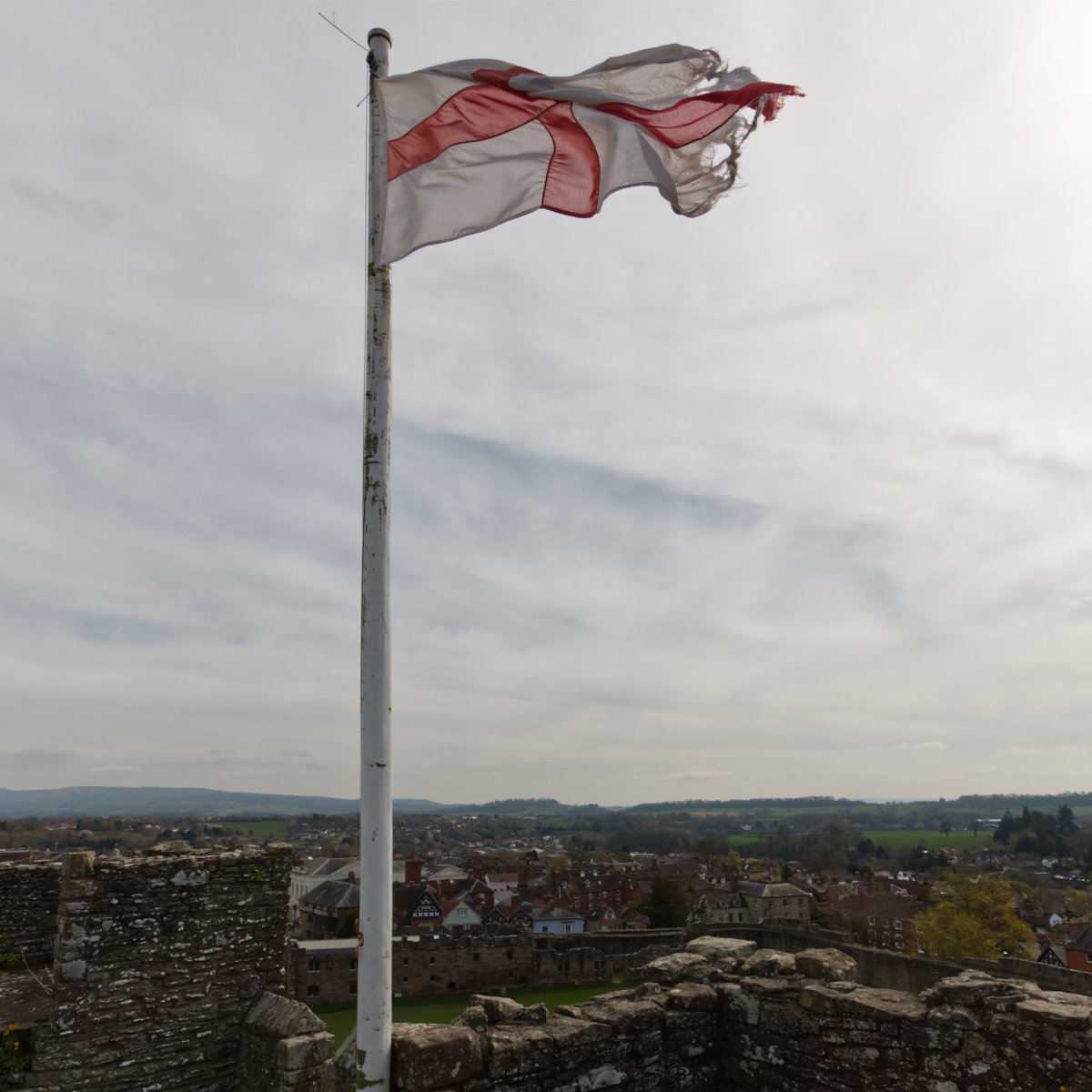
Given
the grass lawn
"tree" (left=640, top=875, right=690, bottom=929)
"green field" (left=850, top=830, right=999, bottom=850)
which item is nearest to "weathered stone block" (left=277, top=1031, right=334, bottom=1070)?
the grass lawn

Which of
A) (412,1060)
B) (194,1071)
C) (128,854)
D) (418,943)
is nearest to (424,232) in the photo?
(412,1060)

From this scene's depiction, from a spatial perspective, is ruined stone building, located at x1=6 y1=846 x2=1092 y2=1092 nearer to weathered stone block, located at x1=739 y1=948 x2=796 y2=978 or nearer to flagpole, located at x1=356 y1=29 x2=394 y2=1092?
weathered stone block, located at x1=739 y1=948 x2=796 y2=978

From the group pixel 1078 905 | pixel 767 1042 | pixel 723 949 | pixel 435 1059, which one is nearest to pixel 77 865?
pixel 435 1059

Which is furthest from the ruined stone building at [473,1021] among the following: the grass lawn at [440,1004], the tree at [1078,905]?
the tree at [1078,905]

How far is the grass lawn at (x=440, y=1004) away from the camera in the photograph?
26.8 m

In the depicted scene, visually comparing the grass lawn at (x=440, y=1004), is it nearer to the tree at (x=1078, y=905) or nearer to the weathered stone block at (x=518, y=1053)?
the weathered stone block at (x=518, y=1053)

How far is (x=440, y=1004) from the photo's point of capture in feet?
102

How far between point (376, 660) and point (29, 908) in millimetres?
6578

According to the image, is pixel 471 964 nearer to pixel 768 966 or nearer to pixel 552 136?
pixel 768 966

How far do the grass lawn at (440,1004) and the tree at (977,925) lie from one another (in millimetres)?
15471

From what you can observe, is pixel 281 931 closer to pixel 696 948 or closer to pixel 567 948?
pixel 696 948

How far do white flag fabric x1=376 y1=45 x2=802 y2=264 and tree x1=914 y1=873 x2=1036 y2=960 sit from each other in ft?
127

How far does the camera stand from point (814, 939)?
36.7m

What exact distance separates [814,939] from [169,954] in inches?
1514
